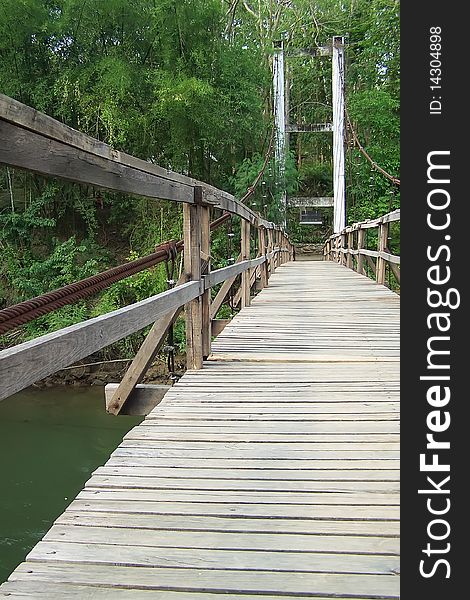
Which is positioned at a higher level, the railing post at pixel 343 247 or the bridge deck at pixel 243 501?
the railing post at pixel 343 247

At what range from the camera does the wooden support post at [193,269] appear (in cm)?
239

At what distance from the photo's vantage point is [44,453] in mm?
6160

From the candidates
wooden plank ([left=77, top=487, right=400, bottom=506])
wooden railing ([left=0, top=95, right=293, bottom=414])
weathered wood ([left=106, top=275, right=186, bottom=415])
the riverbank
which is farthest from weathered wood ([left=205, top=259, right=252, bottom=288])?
the riverbank

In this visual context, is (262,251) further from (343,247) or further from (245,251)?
(343,247)

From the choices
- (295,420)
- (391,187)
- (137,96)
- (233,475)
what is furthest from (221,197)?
(391,187)

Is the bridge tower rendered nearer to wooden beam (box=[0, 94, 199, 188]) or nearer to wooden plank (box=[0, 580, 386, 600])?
wooden beam (box=[0, 94, 199, 188])

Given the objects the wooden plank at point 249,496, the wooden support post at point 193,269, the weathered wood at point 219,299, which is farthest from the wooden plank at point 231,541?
the weathered wood at point 219,299

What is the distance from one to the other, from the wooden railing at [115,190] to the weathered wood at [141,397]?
3cm

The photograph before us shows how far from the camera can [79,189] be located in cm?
1058

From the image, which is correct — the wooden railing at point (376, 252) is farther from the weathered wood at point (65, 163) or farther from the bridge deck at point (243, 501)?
the weathered wood at point (65, 163)

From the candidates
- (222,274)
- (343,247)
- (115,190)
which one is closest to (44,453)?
(222,274)

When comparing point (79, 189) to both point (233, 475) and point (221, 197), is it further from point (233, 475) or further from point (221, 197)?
point (233, 475)

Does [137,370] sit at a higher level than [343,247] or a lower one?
lower

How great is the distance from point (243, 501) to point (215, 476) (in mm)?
140
